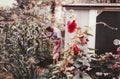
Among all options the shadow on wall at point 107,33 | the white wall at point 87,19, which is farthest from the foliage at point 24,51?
the shadow on wall at point 107,33

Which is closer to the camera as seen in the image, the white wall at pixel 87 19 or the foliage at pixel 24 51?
the foliage at pixel 24 51

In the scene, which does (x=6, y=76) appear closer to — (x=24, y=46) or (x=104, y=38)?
(x=24, y=46)

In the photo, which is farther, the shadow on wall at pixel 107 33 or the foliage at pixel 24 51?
the shadow on wall at pixel 107 33

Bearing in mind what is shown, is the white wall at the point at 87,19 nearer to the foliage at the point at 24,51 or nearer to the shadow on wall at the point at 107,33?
the shadow on wall at the point at 107,33

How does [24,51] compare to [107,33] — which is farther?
[107,33]

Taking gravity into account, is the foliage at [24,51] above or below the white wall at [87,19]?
below

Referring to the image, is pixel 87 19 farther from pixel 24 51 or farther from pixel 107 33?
pixel 24 51

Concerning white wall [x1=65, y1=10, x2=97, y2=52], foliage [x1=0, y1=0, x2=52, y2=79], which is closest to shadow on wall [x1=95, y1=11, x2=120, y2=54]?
white wall [x1=65, y1=10, x2=97, y2=52]

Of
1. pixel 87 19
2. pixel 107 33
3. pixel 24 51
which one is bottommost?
pixel 24 51

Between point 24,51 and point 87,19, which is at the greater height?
point 87,19

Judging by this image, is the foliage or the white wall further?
the white wall

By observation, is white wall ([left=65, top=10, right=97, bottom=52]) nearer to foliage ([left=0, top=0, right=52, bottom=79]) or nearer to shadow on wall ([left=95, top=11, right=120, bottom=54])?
shadow on wall ([left=95, top=11, right=120, bottom=54])

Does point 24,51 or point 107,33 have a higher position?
point 107,33

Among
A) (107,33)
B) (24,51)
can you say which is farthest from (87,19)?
(24,51)
